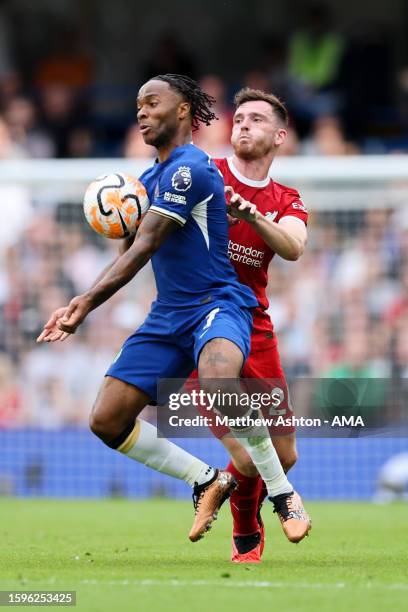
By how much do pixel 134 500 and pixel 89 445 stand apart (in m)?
0.72

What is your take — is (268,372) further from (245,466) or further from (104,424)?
(104,424)

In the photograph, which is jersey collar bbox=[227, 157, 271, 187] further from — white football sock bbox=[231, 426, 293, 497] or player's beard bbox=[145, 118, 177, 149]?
white football sock bbox=[231, 426, 293, 497]

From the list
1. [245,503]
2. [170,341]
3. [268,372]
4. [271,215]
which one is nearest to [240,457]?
[245,503]

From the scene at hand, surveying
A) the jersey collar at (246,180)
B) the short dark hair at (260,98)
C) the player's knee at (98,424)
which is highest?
the short dark hair at (260,98)

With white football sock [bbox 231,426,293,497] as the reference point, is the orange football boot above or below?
below

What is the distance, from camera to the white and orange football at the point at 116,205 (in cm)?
745

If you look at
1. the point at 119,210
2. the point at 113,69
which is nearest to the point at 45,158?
the point at 113,69

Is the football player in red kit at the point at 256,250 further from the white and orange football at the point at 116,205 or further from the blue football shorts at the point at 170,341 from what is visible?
the white and orange football at the point at 116,205

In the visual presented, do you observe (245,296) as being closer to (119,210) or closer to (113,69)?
(119,210)

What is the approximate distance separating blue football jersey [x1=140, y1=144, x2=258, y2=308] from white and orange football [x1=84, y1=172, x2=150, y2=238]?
4.2 inches

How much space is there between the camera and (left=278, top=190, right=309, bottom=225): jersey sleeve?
795 centimetres

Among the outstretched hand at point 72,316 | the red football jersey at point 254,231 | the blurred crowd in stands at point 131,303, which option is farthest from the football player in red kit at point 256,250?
the blurred crowd in stands at point 131,303

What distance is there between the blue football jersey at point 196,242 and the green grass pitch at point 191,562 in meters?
1.51

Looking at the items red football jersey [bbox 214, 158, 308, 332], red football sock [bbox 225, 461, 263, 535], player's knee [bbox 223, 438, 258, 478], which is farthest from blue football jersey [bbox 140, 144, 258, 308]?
red football sock [bbox 225, 461, 263, 535]
